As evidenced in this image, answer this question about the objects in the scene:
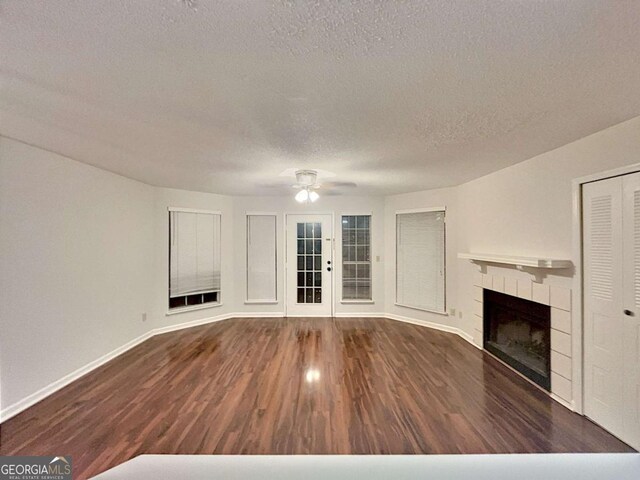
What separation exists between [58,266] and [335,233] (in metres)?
4.14

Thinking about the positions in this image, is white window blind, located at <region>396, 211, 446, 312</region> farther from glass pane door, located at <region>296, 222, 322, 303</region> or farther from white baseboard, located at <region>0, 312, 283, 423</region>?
white baseboard, located at <region>0, 312, 283, 423</region>

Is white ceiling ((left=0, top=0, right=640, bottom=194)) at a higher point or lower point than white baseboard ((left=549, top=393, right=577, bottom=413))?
higher

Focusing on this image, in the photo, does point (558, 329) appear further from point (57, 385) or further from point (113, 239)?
point (113, 239)

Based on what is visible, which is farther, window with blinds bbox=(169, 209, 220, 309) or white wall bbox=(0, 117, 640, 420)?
window with blinds bbox=(169, 209, 220, 309)

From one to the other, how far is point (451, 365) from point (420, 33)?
3.48m

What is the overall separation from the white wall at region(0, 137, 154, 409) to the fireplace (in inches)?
194

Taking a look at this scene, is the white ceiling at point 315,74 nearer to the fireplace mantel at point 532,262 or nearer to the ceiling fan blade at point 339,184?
the fireplace mantel at point 532,262

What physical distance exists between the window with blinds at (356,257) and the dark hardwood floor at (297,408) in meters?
1.78

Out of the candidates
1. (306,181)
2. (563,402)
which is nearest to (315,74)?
(306,181)

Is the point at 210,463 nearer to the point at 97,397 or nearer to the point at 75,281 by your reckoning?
the point at 97,397

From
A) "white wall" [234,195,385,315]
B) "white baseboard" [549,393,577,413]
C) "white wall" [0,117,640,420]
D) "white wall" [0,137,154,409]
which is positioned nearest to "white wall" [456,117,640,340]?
"white wall" [0,117,640,420]

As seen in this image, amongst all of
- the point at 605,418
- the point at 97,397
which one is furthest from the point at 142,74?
the point at 605,418

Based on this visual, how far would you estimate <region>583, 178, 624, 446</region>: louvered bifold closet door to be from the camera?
7.43 ft

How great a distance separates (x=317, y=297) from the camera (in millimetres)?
5836
